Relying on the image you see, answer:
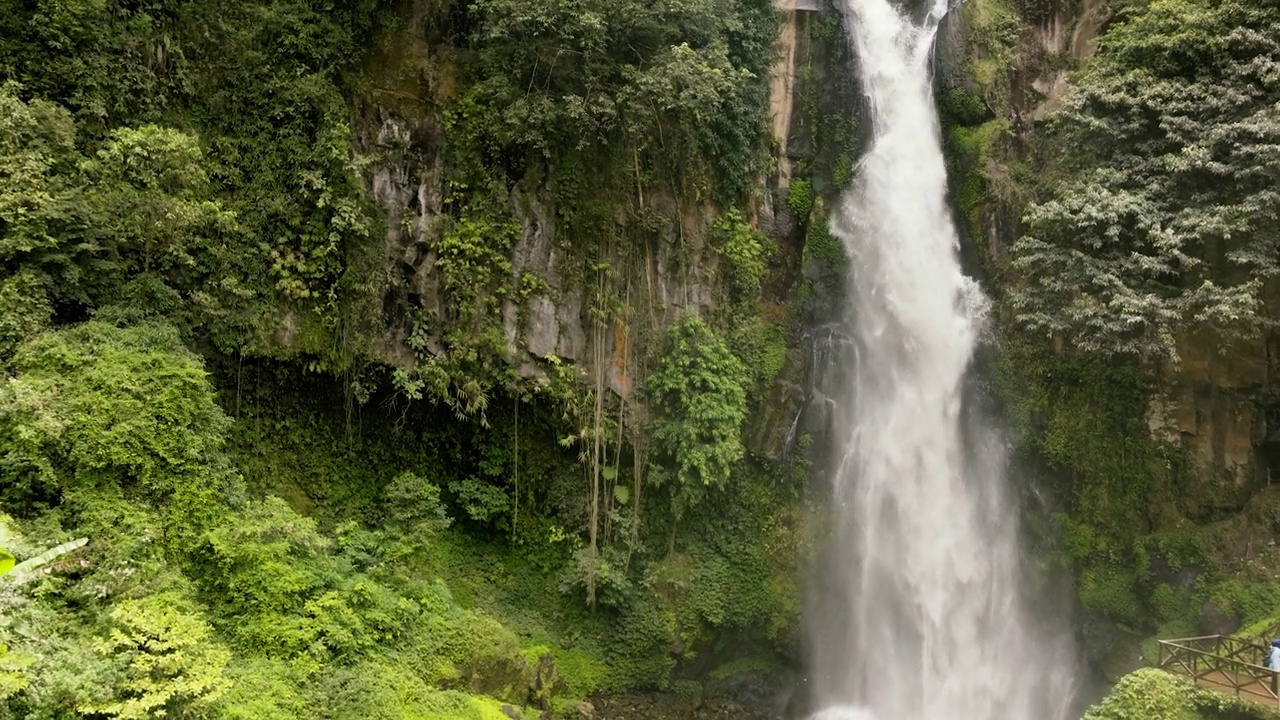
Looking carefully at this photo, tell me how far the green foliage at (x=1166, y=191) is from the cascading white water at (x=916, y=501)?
240 cm

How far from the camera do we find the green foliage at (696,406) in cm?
1234

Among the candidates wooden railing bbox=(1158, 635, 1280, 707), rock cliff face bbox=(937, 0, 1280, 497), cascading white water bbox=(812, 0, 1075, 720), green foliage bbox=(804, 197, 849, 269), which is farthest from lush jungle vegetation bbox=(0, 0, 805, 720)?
wooden railing bbox=(1158, 635, 1280, 707)

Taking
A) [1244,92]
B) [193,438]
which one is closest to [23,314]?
[193,438]

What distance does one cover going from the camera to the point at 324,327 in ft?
35.4

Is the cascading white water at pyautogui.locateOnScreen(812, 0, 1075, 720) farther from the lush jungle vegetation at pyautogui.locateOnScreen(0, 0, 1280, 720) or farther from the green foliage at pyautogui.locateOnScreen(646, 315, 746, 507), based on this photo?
the green foliage at pyautogui.locateOnScreen(646, 315, 746, 507)

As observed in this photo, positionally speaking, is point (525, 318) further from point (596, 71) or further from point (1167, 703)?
Answer: point (1167, 703)

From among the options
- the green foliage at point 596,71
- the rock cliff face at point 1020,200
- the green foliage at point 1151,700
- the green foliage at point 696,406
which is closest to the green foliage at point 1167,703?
the green foliage at point 1151,700

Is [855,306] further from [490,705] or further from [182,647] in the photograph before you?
[182,647]

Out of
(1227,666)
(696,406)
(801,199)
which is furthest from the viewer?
(801,199)

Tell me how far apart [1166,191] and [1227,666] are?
22.4ft

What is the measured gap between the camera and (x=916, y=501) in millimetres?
13344

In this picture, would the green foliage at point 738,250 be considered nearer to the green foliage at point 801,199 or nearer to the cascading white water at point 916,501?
the green foliage at point 801,199

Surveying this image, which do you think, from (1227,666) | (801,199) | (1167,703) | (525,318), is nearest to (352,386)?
(525,318)

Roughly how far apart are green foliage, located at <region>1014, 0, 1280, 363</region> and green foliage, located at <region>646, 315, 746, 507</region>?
5.03 metres
